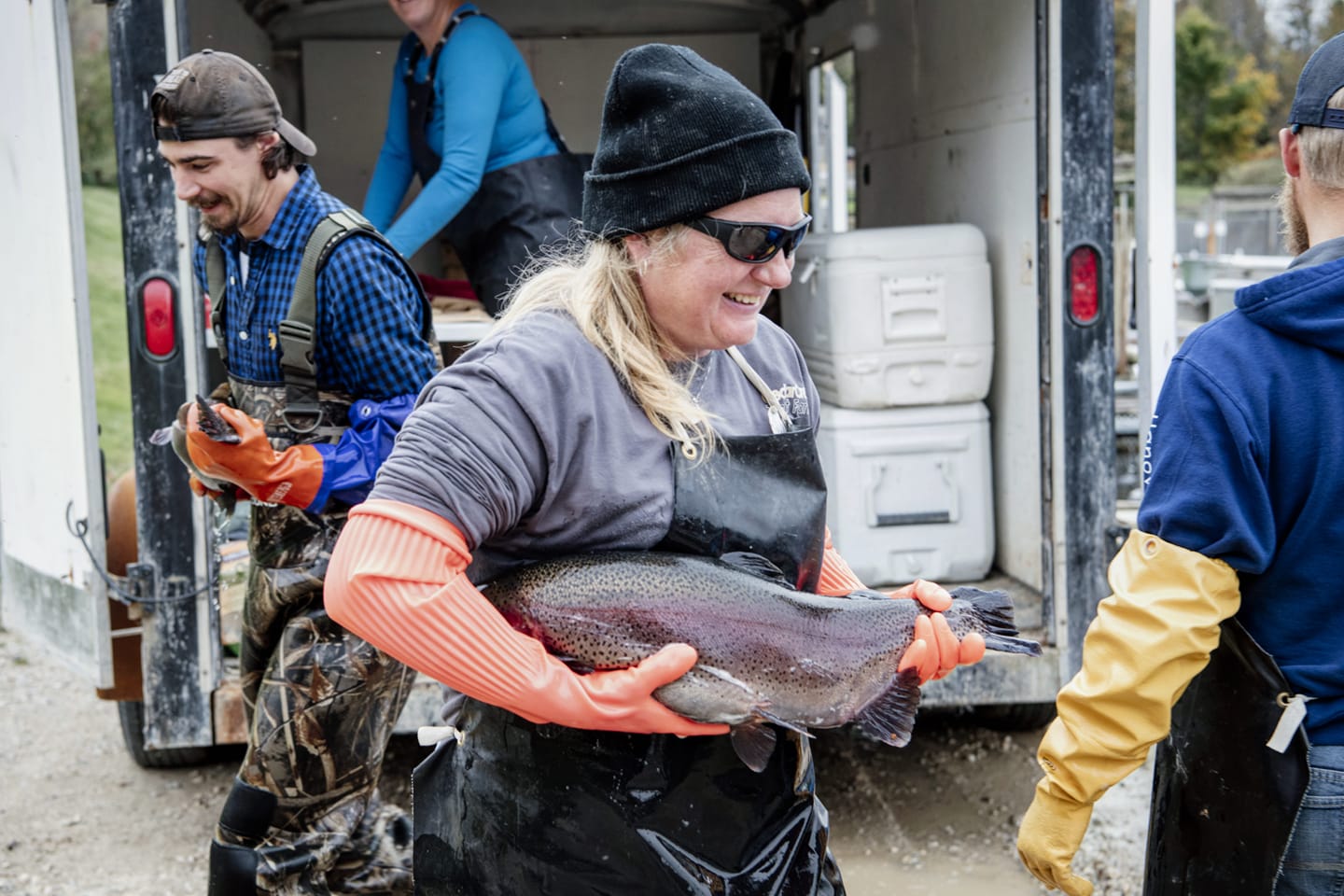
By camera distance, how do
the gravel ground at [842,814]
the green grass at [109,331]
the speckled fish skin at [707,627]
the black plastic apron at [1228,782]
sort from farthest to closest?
the green grass at [109,331] < the gravel ground at [842,814] < the black plastic apron at [1228,782] < the speckled fish skin at [707,627]

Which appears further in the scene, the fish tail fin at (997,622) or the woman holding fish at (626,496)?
the fish tail fin at (997,622)

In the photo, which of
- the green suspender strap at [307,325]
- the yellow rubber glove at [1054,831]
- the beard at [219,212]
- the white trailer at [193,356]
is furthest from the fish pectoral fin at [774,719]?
the white trailer at [193,356]

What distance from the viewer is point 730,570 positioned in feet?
6.12

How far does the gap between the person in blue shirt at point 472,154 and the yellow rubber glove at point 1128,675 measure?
2.56 m

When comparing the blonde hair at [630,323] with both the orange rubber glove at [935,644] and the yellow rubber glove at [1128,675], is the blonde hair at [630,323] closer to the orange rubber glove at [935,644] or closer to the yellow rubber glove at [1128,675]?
the orange rubber glove at [935,644]

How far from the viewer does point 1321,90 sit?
6.63ft

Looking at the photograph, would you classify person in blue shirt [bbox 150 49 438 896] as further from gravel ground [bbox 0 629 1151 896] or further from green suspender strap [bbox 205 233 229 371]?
gravel ground [bbox 0 629 1151 896]

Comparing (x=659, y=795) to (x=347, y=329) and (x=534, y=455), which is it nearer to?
(x=534, y=455)

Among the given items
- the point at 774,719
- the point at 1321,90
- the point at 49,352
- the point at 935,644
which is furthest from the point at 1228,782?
the point at 49,352

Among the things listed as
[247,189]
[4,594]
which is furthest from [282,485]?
[4,594]

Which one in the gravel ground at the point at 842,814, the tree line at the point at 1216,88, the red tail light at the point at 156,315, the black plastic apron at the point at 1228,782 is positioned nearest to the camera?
the black plastic apron at the point at 1228,782

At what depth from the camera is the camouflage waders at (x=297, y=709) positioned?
3.00 meters

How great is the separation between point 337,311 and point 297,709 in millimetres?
816

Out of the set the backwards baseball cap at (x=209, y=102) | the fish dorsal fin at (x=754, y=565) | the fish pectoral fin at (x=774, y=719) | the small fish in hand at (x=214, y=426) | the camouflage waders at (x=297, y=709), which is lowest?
the camouflage waders at (x=297, y=709)
